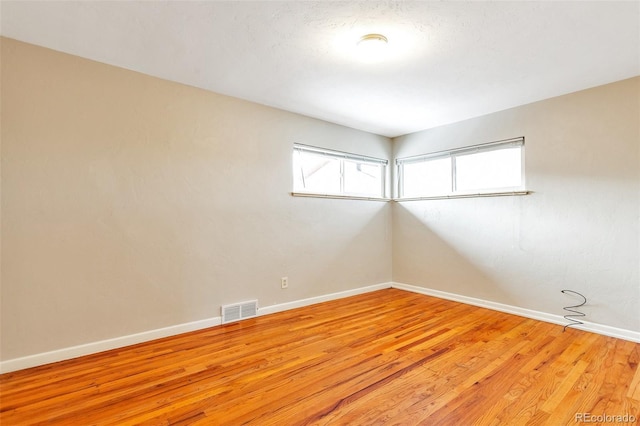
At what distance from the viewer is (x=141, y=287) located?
Result: 8.62 ft

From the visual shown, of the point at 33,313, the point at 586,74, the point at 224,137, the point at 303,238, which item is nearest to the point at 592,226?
the point at 586,74

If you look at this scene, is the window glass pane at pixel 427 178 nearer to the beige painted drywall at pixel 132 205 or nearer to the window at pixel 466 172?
the window at pixel 466 172

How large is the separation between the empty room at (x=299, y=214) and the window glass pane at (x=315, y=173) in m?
0.04

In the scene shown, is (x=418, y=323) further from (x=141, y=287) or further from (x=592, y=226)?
(x=141, y=287)

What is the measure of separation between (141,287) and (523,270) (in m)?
3.80

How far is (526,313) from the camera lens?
333 cm

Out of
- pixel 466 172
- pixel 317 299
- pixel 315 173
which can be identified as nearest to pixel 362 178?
pixel 315 173

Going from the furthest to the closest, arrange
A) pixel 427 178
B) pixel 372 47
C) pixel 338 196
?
pixel 427 178
pixel 338 196
pixel 372 47

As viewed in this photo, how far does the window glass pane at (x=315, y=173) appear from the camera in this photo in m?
3.75

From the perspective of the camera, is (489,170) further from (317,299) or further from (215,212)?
(215,212)

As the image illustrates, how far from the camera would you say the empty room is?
1.87 meters

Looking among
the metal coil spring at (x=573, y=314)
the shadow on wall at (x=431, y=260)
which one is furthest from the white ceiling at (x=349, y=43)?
the metal coil spring at (x=573, y=314)

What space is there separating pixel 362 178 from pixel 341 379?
3001 mm

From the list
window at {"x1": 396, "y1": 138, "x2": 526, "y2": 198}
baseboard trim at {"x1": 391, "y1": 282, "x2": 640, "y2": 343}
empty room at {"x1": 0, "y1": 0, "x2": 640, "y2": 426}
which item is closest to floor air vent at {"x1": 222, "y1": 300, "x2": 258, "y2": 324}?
empty room at {"x1": 0, "y1": 0, "x2": 640, "y2": 426}
